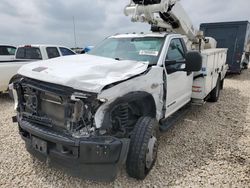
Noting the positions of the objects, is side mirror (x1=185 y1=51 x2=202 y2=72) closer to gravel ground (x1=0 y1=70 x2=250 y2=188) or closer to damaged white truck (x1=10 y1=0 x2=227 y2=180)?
damaged white truck (x1=10 y1=0 x2=227 y2=180)

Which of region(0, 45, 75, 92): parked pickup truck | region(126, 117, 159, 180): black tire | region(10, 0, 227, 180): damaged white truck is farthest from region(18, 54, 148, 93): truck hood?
region(0, 45, 75, 92): parked pickup truck

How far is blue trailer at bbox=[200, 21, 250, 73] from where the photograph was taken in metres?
11.9

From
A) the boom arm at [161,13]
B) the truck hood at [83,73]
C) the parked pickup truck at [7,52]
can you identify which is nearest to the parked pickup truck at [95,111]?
the truck hood at [83,73]

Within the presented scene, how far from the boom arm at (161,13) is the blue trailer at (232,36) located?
7576 millimetres

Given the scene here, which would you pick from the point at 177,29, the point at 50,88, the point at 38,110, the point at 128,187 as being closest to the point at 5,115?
the point at 38,110

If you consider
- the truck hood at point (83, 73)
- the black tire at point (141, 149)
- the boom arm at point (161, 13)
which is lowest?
the black tire at point (141, 149)

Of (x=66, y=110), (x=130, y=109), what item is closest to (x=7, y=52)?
(x=130, y=109)

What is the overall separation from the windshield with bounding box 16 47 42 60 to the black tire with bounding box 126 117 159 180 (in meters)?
6.63

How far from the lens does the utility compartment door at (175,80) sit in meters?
3.75

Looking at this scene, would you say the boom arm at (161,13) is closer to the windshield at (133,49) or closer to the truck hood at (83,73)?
the windshield at (133,49)

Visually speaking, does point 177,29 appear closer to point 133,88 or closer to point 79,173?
point 133,88

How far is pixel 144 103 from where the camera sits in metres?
3.25

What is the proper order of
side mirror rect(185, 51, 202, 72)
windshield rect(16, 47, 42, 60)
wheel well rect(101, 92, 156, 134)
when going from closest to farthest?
wheel well rect(101, 92, 156, 134) < side mirror rect(185, 51, 202, 72) < windshield rect(16, 47, 42, 60)

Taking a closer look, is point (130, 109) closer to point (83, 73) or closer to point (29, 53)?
point (83, 73)
